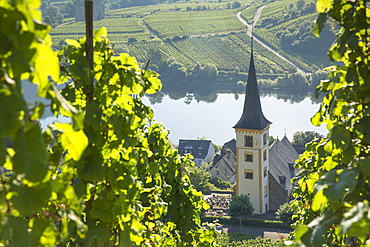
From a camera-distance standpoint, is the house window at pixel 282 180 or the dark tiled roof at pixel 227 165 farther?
the dark tiled roof at pixel 227 165

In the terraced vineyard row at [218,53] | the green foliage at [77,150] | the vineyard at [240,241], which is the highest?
the terraced vineyard row at [218,53]

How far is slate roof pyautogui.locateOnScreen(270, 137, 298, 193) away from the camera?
28.6 m

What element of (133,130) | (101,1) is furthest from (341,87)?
(101,1)

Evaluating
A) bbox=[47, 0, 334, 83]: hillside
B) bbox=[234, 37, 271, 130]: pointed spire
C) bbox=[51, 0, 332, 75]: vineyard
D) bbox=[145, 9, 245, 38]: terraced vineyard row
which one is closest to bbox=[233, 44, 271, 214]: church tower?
bbox=[234, 37, 271, 130]: pointed spire

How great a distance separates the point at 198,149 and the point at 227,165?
16.3 feet

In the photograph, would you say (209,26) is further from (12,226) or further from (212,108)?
(12,226)

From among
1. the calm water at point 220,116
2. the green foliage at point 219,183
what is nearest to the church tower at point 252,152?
the green foliage at point 219,183

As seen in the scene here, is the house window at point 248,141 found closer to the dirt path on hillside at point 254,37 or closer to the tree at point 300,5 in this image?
the dirt path on hillside at point 254,37

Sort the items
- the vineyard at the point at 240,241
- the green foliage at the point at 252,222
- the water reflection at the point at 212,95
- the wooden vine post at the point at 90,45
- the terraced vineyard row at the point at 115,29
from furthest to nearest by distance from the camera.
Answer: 1. the terraced vineyard row at the point at 115,29
2. the water reflection at the point at 212,95
3. the green foliage at the point at 252,222
4. the vineyard at the point at 240,241
5. the wooden vine post at the point at 90,45

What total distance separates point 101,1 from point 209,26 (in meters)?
17.4

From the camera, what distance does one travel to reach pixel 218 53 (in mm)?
77562

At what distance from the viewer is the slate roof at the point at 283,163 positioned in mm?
28609

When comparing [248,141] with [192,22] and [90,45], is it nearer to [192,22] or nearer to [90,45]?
[90,45]

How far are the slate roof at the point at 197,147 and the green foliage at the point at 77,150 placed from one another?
111ft
